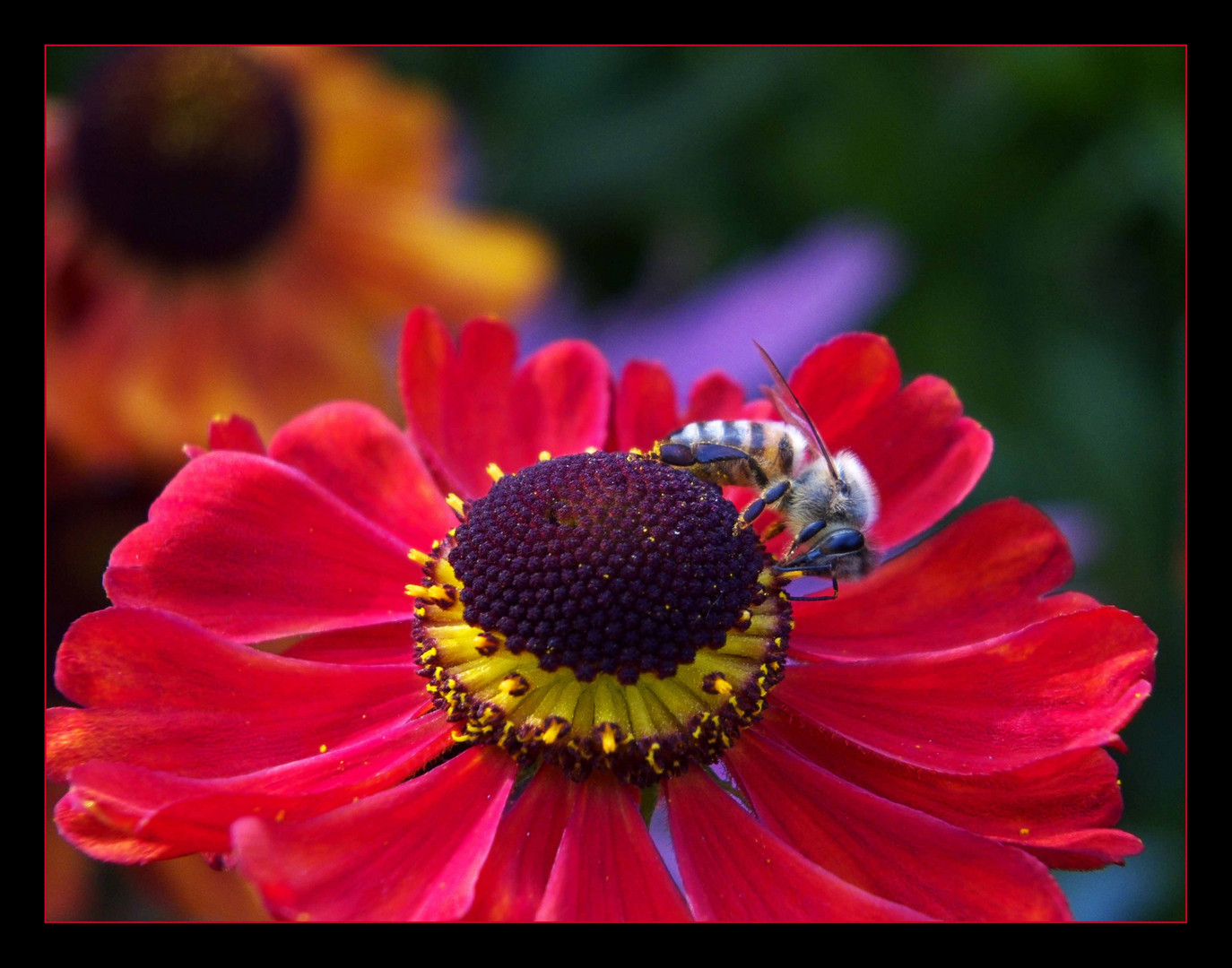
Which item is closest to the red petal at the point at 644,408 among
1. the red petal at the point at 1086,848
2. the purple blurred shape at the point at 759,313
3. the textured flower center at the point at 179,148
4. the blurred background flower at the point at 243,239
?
the red petal at the point at 1086,848

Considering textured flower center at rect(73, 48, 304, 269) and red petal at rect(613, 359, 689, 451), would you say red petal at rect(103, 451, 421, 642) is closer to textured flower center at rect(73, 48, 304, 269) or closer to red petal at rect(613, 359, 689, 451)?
red petal at rect(613, 359, 689, 451)

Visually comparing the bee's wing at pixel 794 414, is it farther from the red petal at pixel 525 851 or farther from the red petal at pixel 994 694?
the red petal at pixel 525 851

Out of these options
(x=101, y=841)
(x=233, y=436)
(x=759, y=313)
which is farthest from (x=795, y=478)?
(x=759, y=313)

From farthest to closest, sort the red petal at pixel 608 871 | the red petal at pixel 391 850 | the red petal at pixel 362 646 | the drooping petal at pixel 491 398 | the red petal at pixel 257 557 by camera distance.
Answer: the drooping petal at pixel 491 398
the red petal at pixel 362 646
the red petal at pixel 257 557
the red petal at pixel 608 871
the red petal at pixel 391 850

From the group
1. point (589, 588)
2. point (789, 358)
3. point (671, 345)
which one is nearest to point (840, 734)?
point (589, 588)

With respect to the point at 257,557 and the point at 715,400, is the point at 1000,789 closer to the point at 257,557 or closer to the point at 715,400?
the point at 715,400

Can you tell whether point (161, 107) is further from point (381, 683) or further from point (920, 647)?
point (920, 647)
